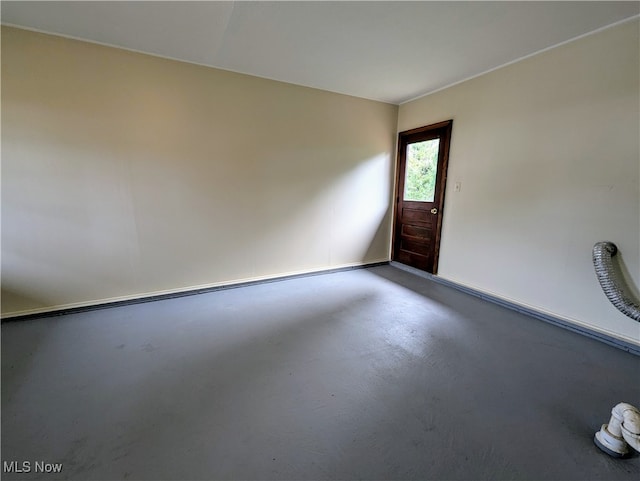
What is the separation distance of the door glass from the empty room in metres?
0.04

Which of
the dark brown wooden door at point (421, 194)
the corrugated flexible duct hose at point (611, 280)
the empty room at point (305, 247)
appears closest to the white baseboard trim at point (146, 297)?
the empty room at point (305, 247)

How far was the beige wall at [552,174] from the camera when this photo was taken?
2.23 m

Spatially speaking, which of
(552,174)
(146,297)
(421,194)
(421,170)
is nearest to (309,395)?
(146,297)

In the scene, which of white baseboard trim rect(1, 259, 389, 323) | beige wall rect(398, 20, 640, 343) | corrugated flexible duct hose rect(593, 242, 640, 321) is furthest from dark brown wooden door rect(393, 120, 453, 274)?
corrugated flexible duct hose rect(593, 242, 640, 321)

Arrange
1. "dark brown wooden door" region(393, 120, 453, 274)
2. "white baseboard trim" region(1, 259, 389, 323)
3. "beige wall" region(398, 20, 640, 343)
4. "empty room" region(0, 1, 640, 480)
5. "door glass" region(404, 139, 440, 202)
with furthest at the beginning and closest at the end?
"door glass" region(404, 139, 440, 202), "dark brown wooden door" region(393, 120, 453, 274), "white baseboard trim" region(1, 259, 389, 323), "beige wall" region(398, 20, 640, 343), "empty room" region(0, 1, 640, 480)

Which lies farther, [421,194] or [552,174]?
[421,194]

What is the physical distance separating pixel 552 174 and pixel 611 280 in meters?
1.08

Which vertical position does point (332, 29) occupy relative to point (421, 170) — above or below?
above

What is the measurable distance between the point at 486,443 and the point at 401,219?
343cm

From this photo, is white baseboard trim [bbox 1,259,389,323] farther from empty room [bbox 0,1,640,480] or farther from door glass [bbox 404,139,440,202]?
door glass [bbox 404,139,440,202]

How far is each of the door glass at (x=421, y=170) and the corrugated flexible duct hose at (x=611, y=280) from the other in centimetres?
193

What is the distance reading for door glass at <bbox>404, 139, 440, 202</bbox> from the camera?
3880 millimetres

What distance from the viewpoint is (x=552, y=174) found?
264 centimetres

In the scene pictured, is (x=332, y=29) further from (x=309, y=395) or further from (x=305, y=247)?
(x=309, y=395)
